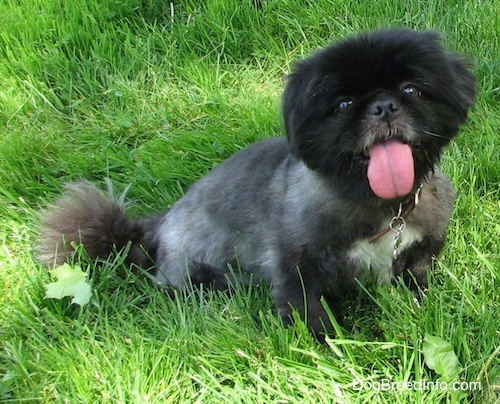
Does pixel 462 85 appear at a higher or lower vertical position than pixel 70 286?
higher

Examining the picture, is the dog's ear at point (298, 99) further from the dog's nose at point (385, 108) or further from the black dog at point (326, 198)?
the dog's nose at point (385, 108)

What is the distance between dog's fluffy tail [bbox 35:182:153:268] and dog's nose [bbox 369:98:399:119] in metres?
1.32

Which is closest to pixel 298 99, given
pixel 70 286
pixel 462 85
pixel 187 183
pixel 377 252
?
pixel 462 85

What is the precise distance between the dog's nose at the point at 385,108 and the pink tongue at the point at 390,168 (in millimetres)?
96

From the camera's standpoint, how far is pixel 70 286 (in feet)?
8.13

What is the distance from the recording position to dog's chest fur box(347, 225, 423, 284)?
227 centimetres

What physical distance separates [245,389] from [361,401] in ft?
1.18

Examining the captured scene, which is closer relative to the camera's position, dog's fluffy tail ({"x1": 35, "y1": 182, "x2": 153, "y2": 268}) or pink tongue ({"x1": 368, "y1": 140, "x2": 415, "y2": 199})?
pink tongue ({"x1": 368, "y1": 140, "x2": 415, "y2": 199})

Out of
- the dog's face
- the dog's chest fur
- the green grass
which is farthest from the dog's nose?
the green grass

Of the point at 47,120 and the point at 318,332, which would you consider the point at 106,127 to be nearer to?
the point at 47,120

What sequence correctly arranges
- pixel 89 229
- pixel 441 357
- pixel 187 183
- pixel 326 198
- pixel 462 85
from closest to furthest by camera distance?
pixel 441 357 < pixel 462 85 < pixel 326 198 < pixel 89 229 < pixel 187 183

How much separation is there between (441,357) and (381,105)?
775mm

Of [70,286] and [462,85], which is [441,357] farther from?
[70,286]

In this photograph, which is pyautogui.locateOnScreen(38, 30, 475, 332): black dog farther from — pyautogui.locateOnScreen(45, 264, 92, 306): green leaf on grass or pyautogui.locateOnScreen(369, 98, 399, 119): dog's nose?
pyautogui.locateOnScreen(45, 264, 92, 306): green leaf on grass
